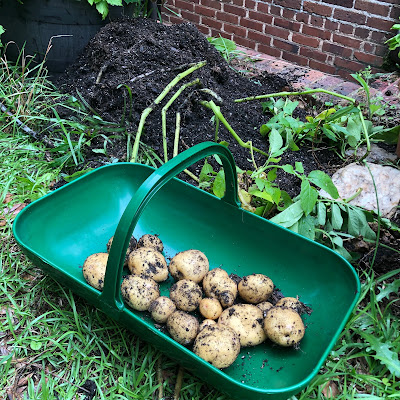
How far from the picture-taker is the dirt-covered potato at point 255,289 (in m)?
1.49

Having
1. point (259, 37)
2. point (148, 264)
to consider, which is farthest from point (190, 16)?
point (148, 264)

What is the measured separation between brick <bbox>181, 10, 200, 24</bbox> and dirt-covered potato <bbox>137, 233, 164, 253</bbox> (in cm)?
338

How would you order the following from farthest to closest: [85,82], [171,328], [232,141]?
[85,82] < [232,141] < [171,328]

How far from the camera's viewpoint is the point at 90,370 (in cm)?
145

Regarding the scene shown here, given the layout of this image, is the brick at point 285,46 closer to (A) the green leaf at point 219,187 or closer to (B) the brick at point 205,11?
(B) the brick at point 205,11

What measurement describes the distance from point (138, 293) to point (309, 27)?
10.3ft

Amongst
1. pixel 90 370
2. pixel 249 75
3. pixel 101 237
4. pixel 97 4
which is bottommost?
pixel 90 370

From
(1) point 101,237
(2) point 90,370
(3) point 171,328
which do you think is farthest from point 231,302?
(1) point 101,237

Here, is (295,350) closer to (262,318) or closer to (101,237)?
(262,318)

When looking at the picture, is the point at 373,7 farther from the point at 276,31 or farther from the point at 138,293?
the point at 138,293

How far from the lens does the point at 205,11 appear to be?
4.34 meters

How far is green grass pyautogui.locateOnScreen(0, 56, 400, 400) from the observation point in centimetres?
141

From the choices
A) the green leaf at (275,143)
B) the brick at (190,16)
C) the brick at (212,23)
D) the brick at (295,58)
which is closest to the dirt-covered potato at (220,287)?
the green leaf at (275,143)

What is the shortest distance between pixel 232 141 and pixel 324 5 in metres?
1.84
